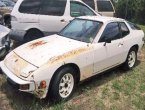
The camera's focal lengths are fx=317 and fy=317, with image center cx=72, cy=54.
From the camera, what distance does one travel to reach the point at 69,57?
6.28m

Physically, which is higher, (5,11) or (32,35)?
(32,35)

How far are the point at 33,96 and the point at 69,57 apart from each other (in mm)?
1073

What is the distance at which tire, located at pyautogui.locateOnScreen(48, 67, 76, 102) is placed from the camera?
600 centimetres

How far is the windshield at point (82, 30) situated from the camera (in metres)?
7.16

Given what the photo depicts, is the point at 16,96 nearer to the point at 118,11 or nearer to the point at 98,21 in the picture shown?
the point at 98,21

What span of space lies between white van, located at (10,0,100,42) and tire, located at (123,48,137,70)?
9.19ft

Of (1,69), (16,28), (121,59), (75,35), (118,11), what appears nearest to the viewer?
(1,69)

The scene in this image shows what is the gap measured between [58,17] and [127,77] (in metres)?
3.52

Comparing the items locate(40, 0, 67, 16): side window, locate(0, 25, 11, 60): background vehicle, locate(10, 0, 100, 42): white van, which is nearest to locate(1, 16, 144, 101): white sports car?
locate(0, 25, 11, 60): background vehicle

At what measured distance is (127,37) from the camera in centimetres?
820

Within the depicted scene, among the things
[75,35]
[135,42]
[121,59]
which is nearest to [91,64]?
[75,35]

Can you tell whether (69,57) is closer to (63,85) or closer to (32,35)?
(63,85)

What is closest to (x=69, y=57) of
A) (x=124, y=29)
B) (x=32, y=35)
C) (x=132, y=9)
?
(x=124, y=29)

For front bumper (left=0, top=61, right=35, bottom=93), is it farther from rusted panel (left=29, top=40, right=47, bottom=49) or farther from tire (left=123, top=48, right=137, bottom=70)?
tire (left=123, top=48, right=137, bottom=70)
